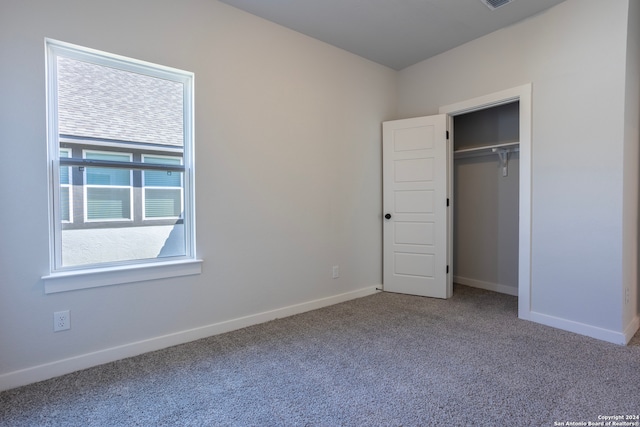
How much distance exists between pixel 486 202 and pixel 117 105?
12.9ft

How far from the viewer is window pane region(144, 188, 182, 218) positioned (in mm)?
2434

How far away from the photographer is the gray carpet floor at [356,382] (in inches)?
63.5

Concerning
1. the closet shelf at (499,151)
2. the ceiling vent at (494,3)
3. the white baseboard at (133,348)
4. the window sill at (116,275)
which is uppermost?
the ceiling vent at (494,3)

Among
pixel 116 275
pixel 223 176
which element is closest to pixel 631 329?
pixel 223 176

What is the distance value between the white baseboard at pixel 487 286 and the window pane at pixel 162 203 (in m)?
3.55

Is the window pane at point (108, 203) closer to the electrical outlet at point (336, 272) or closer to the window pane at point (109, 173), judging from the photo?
the window pane at point (109, 173)

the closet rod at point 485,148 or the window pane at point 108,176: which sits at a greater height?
the closet rod at point 485,148

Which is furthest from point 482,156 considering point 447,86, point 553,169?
point 553,169

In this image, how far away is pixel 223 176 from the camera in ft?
8.71

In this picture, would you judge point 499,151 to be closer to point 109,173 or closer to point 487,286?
point 487,286

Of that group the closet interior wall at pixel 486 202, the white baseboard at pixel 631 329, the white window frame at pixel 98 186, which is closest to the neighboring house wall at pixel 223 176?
the white window frame at pixel 98 186

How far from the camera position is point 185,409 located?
1.68 metres

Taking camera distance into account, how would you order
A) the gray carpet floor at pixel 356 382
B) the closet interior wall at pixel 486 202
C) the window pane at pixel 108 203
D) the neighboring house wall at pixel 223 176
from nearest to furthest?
the gray carpet floor at pixel 356 382 → the neighboring house wall at pixel 223 176 → the window pane at pixel 108 203 → the closet interior wall at pixel 486 202

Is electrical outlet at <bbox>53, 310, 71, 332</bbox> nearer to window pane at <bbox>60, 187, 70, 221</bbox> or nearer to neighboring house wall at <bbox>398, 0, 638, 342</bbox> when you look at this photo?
window pane at <bbox>60, 187, 70, 221</bbox>
